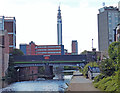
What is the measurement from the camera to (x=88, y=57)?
305 feet

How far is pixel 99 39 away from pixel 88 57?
75.6 m

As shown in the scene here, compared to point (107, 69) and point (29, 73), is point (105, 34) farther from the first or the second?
point (107, 69)

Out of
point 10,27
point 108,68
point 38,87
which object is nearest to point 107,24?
point 10,27

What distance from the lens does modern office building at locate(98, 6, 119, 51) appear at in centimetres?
15462

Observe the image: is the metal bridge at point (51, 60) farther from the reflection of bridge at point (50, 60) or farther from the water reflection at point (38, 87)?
the water reflection at point (38, 87)

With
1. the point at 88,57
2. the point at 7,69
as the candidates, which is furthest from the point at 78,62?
the point at 7,69

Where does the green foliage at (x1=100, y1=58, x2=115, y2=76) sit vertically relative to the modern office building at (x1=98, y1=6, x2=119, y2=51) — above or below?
below

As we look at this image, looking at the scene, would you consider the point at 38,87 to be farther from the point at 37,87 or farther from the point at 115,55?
the point at 115,55

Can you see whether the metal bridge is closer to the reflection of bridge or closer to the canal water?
the reflection of bridge

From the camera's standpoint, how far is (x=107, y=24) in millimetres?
156500

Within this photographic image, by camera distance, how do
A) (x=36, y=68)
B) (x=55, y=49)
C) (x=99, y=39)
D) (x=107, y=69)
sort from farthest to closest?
(x=55, y=49), (x=99, y=39), (x=36, y=68), (x=107, y=69)

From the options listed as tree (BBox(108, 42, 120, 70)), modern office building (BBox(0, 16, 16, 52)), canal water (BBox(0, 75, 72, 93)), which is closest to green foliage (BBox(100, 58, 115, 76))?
tree (BBox(108, 42, 120, 70))

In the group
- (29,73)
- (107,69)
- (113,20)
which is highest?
(113,20)

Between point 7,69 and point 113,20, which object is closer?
point 7,69
